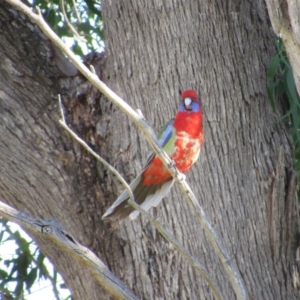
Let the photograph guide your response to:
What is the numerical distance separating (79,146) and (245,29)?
0.95m

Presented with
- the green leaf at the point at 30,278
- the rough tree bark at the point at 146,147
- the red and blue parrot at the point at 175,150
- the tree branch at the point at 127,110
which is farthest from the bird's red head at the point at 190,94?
the green leaf at the point at 30,278

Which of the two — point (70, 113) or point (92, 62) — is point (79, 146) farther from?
point (92, 62)

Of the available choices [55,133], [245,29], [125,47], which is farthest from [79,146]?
[245,29]

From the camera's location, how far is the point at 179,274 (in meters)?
2.88

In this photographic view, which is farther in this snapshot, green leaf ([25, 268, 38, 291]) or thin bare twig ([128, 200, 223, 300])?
green leaf ([25, 268, 38, 291])

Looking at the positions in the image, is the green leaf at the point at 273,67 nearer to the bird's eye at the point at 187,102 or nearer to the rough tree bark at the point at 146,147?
the rough tree bark at the point at 146,147

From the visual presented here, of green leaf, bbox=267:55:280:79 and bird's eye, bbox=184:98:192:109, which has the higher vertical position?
green leaf, bbox=267:55:280:79

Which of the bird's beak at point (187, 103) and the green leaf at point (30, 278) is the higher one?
the bird's beak at point (187, 103)

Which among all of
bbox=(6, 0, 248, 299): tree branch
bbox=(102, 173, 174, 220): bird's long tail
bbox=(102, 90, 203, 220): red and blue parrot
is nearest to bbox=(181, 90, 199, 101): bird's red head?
bbox=(102, 90, 203, 220): red and blue parrot

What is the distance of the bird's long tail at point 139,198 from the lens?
2.88 metres

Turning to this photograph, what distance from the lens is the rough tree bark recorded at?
9.62 ft

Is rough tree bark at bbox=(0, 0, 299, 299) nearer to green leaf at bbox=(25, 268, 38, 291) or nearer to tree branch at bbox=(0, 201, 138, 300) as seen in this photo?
tree branch at bbox=(0, 201, 138, 300)

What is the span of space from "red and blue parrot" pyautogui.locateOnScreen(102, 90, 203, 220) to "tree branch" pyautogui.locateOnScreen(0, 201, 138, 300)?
0.56 metres

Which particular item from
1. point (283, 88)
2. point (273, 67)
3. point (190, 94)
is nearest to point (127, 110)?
point (190, 94)
